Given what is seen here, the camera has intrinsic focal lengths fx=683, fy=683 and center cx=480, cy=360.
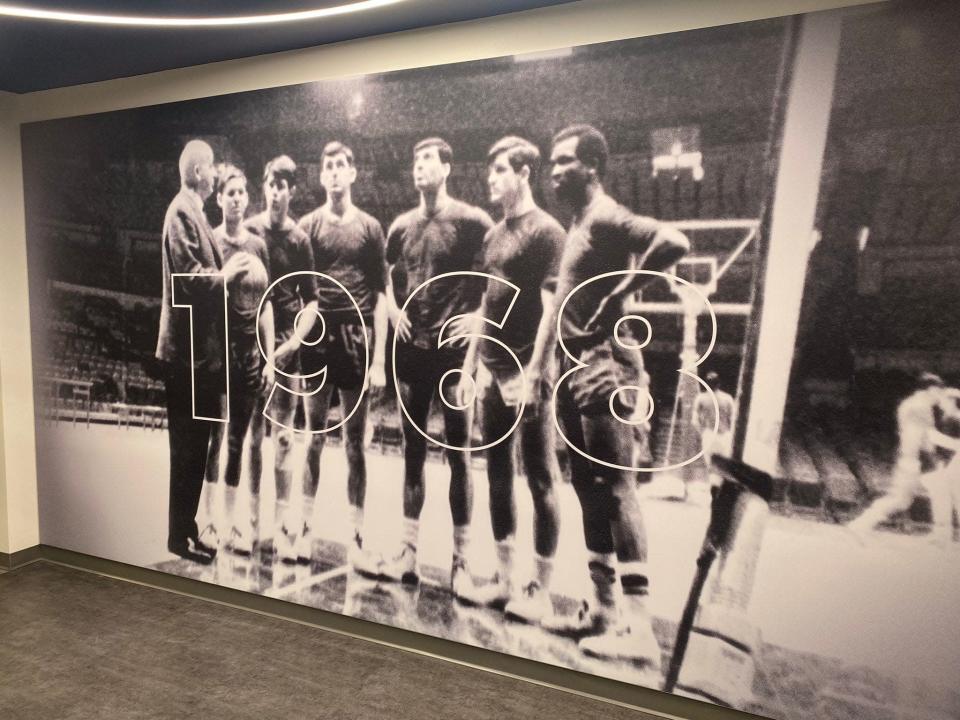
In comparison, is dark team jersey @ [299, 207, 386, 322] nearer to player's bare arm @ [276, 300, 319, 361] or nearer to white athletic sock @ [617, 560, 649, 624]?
player's bare arm @ [276, 300, 319, 361]

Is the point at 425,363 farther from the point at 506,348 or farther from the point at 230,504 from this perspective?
the point at 230,504

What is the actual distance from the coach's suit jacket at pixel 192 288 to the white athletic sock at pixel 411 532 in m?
1.22

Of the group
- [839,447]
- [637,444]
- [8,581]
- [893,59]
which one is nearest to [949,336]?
[839,447]

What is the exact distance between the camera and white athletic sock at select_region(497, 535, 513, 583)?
279cm

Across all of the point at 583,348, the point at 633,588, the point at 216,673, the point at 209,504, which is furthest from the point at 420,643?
the point at 583,348

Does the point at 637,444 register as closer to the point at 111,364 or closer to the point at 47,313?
the point at 111,364

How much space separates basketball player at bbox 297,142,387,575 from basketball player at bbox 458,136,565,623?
494mm

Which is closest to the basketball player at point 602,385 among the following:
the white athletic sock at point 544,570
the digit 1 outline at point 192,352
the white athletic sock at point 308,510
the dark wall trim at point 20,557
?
the white athletic sock at point 544,570

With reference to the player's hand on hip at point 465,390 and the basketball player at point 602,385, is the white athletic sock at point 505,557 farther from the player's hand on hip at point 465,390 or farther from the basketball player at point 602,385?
the player's hand on hip at point 465,390

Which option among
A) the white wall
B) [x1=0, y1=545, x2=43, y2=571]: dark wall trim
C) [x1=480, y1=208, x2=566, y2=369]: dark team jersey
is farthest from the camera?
[x1=0, y1=545, x2=43, y2=571]: dark wall trim

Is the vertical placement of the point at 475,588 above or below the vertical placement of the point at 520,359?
below

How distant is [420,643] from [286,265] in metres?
1.81

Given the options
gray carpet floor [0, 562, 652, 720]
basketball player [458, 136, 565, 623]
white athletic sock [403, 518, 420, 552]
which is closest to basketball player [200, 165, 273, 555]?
gray carpet floor [0, 562, 652, 720]

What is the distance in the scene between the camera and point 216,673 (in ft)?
9.42
